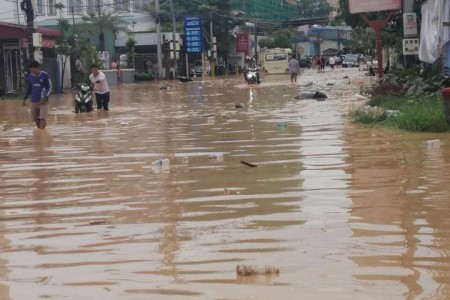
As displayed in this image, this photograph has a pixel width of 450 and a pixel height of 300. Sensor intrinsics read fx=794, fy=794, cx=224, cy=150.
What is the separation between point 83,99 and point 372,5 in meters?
9.03

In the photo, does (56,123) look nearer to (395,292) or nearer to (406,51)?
(406,51)

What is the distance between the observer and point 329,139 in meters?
11.9

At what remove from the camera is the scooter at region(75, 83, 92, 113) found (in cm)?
2066

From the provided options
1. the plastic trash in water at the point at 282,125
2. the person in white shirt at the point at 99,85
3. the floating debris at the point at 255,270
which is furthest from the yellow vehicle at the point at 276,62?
the floating debris at the point at 255,270

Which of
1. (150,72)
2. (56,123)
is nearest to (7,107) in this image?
(56,123)

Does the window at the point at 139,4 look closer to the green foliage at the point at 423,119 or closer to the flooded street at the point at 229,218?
the green foliage at the point at 423,119

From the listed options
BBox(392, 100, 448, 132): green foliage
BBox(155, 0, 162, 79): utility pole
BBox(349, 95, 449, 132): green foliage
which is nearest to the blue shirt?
BBox(349, 95, 449, 132): green foliage

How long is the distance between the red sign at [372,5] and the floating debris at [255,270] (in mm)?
19468

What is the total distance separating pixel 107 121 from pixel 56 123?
1.16m

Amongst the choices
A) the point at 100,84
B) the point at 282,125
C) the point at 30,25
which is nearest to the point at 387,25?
the point at 30,25

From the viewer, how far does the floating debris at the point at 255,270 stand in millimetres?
4607

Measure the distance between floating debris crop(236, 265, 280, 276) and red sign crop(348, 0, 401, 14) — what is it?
19.5 m

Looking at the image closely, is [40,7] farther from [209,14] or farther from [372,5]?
[372,5]

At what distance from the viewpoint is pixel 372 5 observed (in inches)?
927
